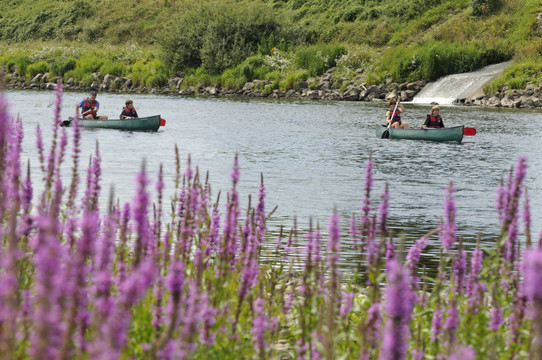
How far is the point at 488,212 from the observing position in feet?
50.3

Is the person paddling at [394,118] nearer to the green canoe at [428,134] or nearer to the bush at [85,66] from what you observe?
the green canoe at [428,134]

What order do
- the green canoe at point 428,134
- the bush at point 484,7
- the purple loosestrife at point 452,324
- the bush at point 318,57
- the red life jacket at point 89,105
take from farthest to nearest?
the bush at point 484,7 < the bush at point 318,57 < the red life jacket at point 89,105 < the green canoe at point 428,134 < the purple loosestrife at point 452,324

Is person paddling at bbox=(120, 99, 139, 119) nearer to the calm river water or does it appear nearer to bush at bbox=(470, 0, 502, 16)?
the calm river water

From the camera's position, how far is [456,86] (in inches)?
2063

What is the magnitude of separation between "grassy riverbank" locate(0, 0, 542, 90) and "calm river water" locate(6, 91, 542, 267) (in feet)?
36.7

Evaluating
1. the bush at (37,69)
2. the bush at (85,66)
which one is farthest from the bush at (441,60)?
the bush at (37,69)

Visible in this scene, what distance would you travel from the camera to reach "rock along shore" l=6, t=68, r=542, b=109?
48.7m

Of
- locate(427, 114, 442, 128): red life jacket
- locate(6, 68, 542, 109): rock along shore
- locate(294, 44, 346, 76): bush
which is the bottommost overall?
locate(427, 114, 442, 128): red life jacket

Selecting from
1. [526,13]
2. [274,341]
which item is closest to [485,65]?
[526,13]

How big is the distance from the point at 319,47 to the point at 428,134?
3364 cm

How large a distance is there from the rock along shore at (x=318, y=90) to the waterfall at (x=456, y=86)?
2.68 ft

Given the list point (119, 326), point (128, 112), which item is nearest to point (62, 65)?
point (128, 112)

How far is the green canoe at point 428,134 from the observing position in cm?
2903

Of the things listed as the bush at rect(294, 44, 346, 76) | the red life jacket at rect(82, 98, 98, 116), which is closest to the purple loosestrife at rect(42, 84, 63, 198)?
the red life jacket at rect(82, 98, 98, 116)
